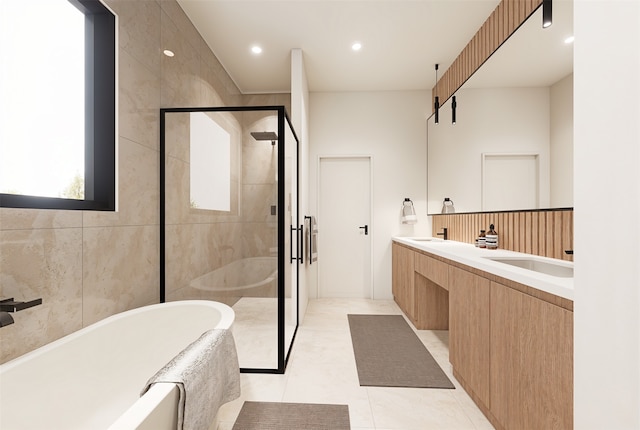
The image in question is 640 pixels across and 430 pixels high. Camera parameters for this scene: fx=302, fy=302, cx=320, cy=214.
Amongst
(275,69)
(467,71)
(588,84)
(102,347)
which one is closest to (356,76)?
(275,69)

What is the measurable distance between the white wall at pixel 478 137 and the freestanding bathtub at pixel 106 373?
87.3 inches

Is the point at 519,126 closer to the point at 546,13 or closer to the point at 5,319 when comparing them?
the point at 546,13

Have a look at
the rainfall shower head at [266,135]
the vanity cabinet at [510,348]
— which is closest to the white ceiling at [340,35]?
the rainfall shower head at [266,135]

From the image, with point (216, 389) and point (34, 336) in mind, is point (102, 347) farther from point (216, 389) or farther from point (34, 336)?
point (216, 389)

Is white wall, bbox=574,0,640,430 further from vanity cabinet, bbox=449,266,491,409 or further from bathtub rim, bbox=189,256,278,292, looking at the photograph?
bathtub rim, bbox=189,256,278,292

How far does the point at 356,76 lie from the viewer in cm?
365

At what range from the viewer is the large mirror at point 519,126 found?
175cm

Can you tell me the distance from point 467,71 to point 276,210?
7.95ft

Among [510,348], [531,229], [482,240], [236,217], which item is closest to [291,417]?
[510,348]

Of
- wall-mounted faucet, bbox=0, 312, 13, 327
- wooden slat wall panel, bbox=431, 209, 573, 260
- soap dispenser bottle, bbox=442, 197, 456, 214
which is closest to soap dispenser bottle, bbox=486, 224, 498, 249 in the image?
wooden slat wall panel, bbox=431, 209, 573, 260

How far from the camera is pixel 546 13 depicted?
187 cm

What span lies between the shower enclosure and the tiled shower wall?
13 centimetres

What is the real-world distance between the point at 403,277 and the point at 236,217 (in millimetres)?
2081

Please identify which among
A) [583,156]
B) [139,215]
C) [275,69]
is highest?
[275,69]
